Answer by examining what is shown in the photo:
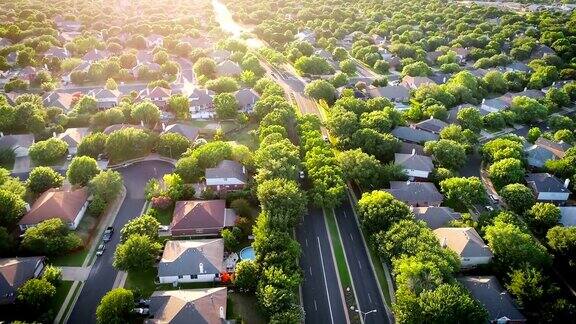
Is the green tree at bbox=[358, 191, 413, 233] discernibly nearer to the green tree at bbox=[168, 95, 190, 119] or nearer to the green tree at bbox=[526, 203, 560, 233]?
the green tree at bbox=[526, 203, 560, 233]

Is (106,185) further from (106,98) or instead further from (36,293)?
(106,98)

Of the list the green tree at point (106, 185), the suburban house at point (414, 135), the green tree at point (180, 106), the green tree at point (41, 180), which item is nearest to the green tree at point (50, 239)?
the green tree at point (106, 185)

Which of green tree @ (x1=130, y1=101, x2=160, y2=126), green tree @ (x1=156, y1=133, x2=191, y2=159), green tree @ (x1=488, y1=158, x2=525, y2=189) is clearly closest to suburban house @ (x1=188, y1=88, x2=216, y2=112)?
green tree @ (x1=130, y1=101, x2=160, y2=126)

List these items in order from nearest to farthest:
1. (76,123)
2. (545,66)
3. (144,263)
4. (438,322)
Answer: (438,322)
(144,263)
(76,123)
(545,66)

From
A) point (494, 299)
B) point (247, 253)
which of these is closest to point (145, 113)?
point (247, 253)

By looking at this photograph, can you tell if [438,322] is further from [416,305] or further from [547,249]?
[547,249]

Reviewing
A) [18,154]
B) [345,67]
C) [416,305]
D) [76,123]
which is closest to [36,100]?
[76,123]

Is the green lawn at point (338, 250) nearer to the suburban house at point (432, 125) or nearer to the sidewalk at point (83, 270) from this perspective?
the sidewalk at point (83, 270)
